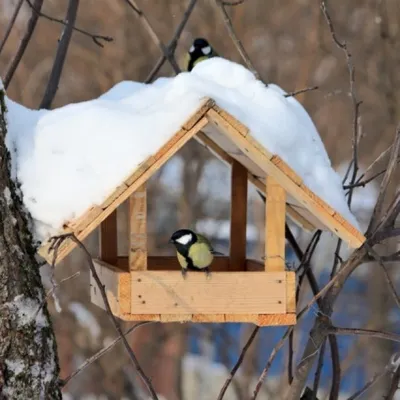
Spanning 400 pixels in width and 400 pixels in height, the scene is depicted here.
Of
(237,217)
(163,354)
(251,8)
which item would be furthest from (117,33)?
(237,217)

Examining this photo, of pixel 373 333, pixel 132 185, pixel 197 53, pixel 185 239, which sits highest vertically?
pixel 197 53

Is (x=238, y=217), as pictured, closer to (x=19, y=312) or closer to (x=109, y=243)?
(x=109, y=243)

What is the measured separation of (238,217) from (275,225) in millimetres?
396

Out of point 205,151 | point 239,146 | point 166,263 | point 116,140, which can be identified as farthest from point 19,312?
point 205,151

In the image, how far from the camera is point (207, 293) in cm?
152

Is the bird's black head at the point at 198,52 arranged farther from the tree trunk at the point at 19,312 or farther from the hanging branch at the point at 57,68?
the tree trunk at the point at 19,312

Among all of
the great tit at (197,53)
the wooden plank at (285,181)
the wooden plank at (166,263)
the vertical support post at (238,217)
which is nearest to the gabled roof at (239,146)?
the wooden plank at (285,181)

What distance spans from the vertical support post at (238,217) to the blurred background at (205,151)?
9.50ft

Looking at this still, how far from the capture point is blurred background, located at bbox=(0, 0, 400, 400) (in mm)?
5016

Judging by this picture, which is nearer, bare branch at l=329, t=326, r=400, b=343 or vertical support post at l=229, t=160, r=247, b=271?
bare branch at l=329, t=326, r=400, b=343

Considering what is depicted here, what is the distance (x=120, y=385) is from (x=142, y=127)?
12.8 feet

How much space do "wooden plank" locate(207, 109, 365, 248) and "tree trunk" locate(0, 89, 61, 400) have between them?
0.42 meters

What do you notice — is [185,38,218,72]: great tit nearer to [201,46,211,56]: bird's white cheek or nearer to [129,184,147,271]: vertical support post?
[201,46,211,56]: bird's white cheek

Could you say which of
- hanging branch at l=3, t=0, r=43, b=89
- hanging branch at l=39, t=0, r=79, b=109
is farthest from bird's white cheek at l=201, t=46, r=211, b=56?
hanging branch at l=3, t=0, r=43, b=89
